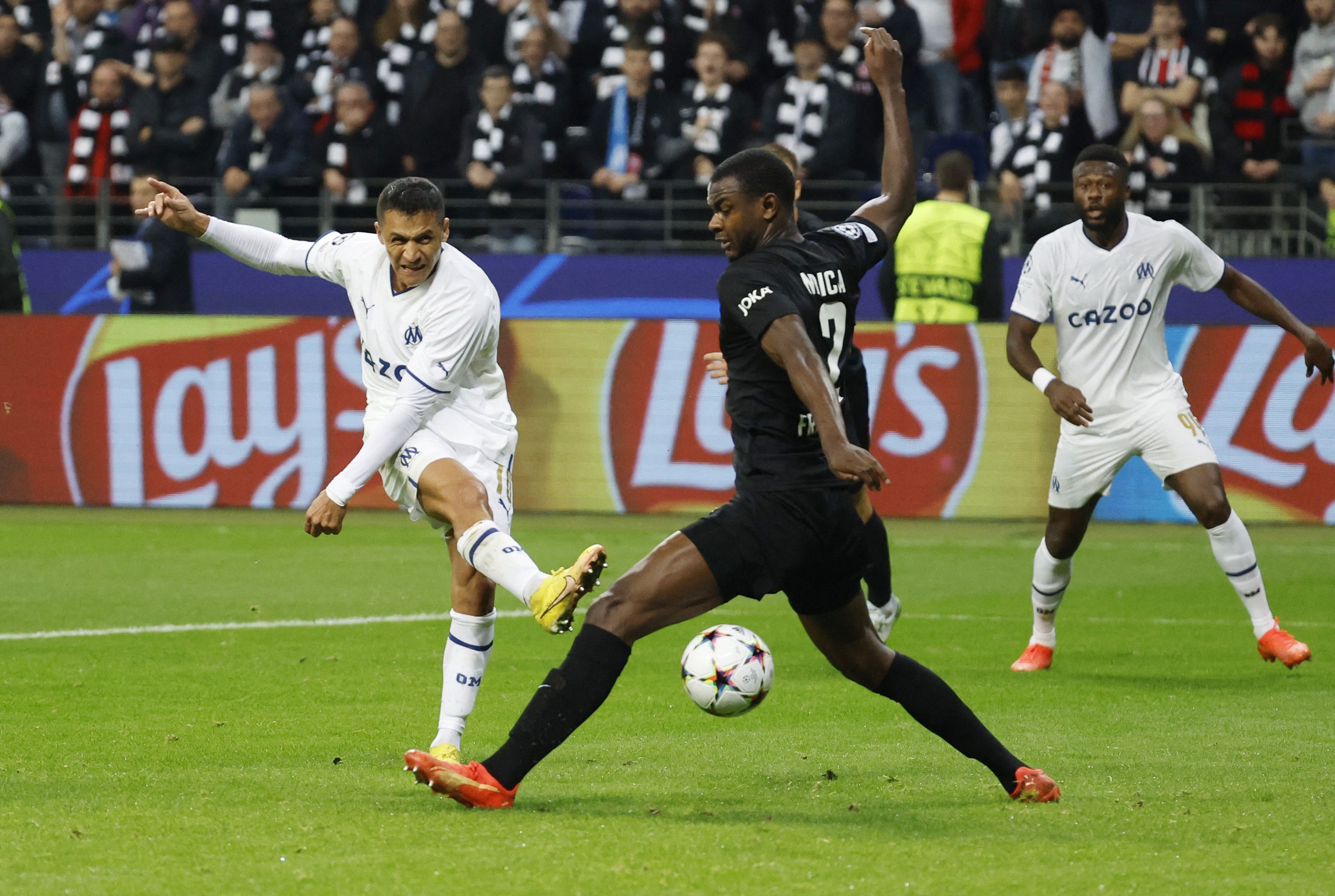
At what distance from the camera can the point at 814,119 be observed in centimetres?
1652

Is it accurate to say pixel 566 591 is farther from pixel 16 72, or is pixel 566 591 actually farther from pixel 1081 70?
pixel 16 72

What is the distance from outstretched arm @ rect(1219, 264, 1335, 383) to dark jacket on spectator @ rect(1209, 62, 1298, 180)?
8507 mm

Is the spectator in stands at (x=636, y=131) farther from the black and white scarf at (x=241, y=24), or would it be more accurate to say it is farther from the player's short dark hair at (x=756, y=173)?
the player's short dark hair at (x=756, y=173)

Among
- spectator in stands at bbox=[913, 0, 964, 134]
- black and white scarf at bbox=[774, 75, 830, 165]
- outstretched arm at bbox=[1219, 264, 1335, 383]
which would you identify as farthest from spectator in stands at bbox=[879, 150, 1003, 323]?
outstretched arm at bbox=[1219, 264, 1335, 383]

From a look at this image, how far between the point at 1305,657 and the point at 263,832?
4758 mm

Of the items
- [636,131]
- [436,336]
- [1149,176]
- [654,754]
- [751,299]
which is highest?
[751,299]

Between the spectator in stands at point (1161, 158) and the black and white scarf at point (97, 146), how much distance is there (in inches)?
378

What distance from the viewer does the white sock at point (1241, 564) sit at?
8258mm

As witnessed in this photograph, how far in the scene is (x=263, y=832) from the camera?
4.91 meters

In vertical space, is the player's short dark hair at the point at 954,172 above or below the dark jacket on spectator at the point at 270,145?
above

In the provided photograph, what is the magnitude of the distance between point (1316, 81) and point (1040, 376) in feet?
31.2

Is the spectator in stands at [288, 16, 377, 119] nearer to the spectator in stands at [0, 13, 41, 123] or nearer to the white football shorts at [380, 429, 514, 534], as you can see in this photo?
the spectator in stands at [0, 13, 41, 123]

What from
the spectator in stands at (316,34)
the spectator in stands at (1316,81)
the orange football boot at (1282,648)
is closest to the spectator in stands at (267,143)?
the spectator in stands at (316,34)

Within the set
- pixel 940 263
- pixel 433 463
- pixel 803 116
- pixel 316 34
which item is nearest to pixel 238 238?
pixel 433 463
